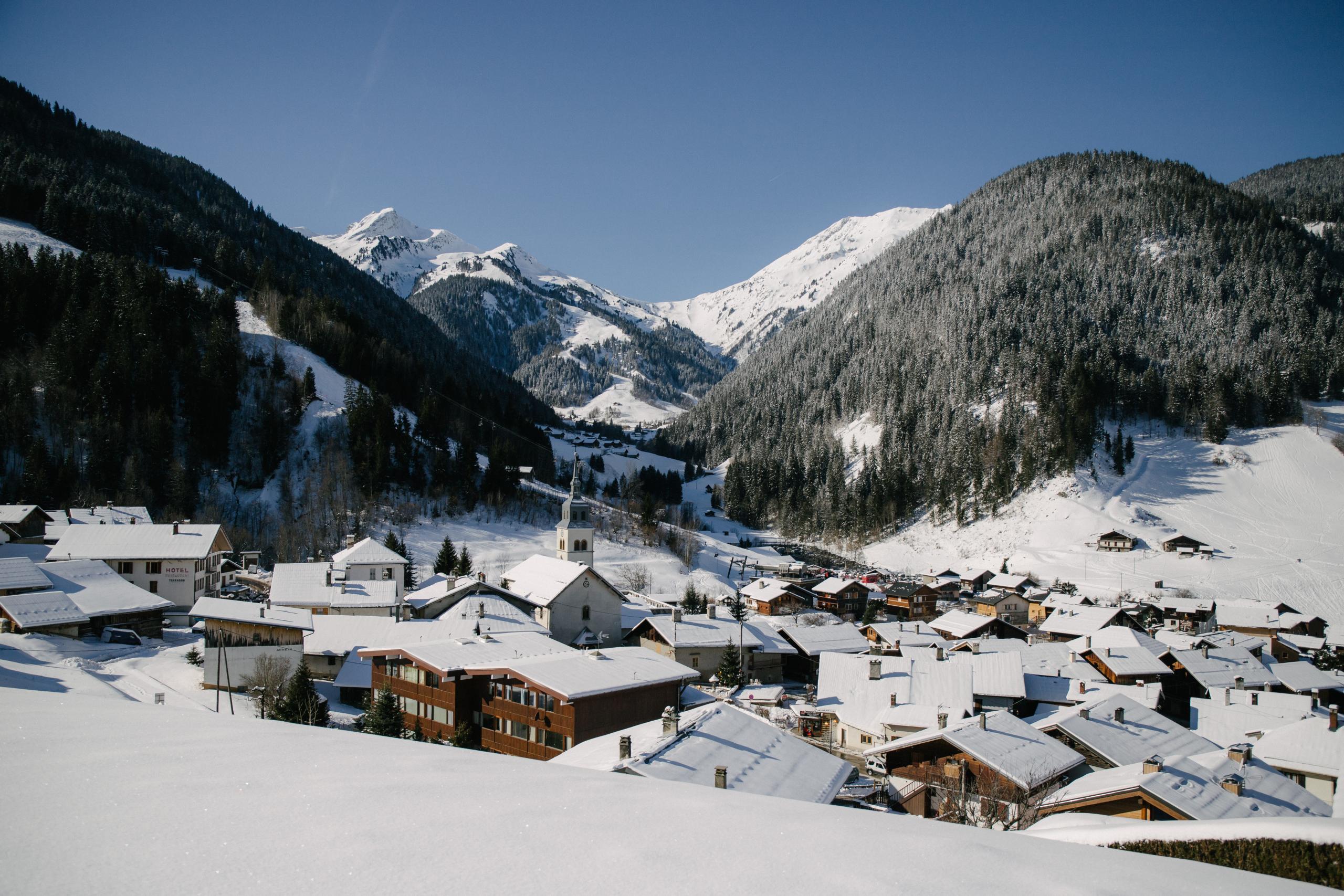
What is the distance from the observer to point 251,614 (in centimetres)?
2973

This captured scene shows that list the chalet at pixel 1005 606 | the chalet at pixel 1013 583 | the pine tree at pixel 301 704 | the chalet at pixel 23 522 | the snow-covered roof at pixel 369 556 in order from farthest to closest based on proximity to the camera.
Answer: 1. the chalet at pixel 1013 583
2. the chalet at pixel 1005 606
3. the snow-covered roof at pixel 369 556
4. the chalet at pixel 23 522
5. the pine tree at pixel 301 704

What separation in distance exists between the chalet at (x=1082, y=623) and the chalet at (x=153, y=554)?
180ft

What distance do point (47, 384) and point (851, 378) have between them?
129798 mm

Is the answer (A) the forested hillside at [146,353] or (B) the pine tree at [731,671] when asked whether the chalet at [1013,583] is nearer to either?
(B) the pine tree at [731,671]

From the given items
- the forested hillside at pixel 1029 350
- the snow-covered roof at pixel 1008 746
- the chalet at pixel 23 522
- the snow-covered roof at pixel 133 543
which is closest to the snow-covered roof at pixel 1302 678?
the snow-covered roof at pixel 1008 746

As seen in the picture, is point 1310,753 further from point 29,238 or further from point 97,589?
point 29,238

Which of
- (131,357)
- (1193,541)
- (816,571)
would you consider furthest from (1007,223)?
(131,357)

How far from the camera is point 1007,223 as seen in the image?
171 meters

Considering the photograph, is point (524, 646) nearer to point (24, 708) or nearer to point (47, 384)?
point (24, 708)

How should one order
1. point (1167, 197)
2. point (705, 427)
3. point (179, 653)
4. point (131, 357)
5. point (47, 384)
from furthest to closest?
point (705, 427)
point (1167, 197)
point (131, 357)
point (47, 384)
point (179, 653)

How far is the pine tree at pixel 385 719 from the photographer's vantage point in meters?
21.4

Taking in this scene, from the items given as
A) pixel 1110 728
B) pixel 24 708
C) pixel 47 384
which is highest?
pixel 47 384

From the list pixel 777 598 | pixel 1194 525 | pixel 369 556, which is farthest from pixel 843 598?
pixel 1194 525

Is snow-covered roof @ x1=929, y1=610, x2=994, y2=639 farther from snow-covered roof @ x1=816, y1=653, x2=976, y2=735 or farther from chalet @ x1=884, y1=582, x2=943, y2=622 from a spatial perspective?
snow-covered roof @ x1=816, y1=653, x2=976, y2=735
